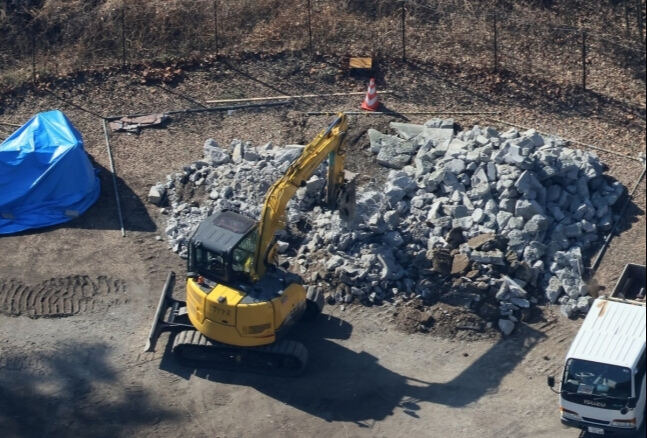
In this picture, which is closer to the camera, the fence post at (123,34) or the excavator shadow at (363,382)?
the excavator shadow at (363,382)

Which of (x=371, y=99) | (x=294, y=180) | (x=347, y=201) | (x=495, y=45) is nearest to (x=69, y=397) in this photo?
(x=294, y=180)

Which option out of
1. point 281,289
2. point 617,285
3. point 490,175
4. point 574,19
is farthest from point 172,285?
point 574,19

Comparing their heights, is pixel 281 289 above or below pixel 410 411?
above

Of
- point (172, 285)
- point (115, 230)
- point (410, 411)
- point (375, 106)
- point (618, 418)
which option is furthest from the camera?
point (375, 106)

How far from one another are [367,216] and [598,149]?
5.88 metres

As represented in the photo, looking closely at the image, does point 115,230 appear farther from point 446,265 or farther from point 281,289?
point 446,265

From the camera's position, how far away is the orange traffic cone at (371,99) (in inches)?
1024

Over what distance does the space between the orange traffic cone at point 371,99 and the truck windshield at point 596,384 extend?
1037cm

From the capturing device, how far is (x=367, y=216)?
22297 mm

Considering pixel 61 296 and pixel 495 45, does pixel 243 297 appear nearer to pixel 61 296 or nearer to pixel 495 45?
pixel 61 296

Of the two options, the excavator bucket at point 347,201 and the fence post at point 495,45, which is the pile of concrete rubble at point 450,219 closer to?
the excavator bucket at point 347,201

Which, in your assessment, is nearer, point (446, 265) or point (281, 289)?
point (281, 289)

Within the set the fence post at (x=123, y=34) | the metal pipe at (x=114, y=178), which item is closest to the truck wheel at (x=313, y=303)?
the metal pipe at (x=114, y=178)

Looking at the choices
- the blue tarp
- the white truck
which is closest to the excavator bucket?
the white truck
